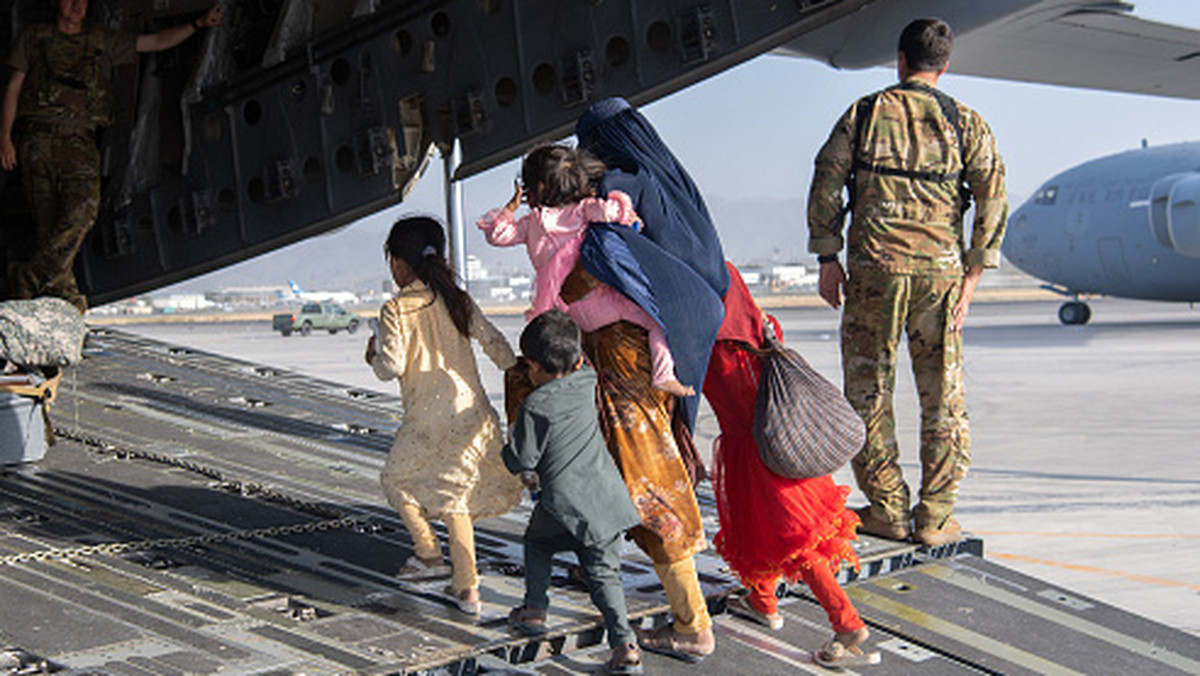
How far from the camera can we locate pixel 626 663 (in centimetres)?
347

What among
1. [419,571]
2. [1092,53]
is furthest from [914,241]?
[1092,53]

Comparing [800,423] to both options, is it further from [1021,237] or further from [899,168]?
[1021,237]

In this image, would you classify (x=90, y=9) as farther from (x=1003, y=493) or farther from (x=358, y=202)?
(x=1003, y=493)

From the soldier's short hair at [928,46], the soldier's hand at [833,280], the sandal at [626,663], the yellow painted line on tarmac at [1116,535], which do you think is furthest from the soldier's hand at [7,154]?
the yellow painted line on tarmac at [1116,535]

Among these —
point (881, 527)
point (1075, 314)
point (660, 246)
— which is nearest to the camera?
point (660, 246)

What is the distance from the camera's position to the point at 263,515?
5020 millimetres

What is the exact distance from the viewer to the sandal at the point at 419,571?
4.16 m

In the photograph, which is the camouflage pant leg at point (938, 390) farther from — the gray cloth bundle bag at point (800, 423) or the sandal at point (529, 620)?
the sandal at point (529, 620)

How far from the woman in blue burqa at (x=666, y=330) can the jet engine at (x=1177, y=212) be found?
65.0 feet

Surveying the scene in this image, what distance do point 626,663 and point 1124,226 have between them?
2195cm

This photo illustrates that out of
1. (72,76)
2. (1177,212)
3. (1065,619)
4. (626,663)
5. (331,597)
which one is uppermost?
(72,76)

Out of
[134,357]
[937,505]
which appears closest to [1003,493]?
[937,505]

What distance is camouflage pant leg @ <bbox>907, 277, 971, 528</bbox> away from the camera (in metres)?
4.60

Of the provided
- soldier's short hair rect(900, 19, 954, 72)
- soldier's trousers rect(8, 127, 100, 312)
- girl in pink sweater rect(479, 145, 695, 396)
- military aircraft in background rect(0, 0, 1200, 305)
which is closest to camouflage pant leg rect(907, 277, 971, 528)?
soldier's short hair rect(900, 19, 954, 72)
